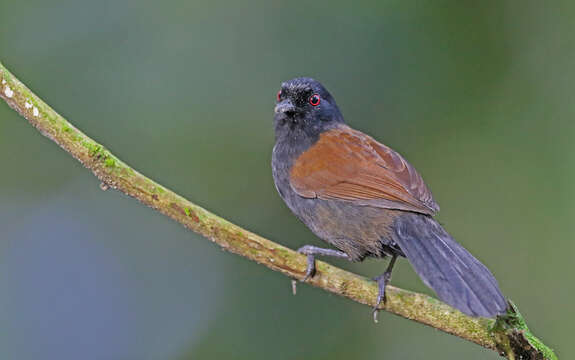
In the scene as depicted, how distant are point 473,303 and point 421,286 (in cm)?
229

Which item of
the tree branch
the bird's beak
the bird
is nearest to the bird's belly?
the bird

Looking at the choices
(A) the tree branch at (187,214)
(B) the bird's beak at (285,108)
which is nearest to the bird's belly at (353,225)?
(A) the tree branch at (187,214)

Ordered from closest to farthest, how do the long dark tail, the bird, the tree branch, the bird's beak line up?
the long dark tail < the tree branch < the bird < the bird's beak


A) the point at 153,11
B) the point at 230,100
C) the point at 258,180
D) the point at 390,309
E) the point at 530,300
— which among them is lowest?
the point at 390,309

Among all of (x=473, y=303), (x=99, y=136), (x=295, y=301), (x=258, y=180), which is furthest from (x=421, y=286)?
(x=99, y=136)

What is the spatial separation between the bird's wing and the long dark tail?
0.10 metres

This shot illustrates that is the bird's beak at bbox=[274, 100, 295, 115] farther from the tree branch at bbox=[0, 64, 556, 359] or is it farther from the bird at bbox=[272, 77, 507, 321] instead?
the tree branch at bbox=[0, 64, 556, 359]

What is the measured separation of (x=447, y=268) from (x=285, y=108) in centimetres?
139

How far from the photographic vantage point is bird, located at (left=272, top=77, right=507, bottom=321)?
281 cm

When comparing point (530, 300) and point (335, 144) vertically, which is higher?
point (335, 144)

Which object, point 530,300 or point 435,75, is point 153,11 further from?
point 530,300

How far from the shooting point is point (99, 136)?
15.1ft

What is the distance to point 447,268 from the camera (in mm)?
2621

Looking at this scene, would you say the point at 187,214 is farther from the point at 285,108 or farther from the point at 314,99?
the point at 314,99
